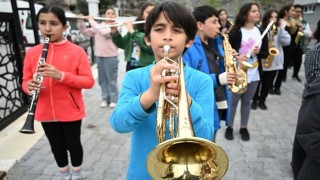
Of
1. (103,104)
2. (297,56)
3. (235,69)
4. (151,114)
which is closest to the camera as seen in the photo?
(151,114)

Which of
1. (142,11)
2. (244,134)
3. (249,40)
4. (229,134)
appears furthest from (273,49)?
(142,11)

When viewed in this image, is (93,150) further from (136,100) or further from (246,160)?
(136,100)

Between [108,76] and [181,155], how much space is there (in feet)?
14.9

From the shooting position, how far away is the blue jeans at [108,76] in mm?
5637

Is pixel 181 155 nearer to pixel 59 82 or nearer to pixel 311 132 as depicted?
pixel 311 132

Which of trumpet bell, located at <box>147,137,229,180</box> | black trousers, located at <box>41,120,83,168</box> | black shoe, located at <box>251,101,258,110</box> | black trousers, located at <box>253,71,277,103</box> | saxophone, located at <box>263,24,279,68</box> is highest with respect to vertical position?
trumpet bell, located at <box>147,137,229,180</box>

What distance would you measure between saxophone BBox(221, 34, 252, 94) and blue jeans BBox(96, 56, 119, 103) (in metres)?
2.78

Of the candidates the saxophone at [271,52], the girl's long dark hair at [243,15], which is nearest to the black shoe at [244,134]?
the girl's long dark hair at [243,15]

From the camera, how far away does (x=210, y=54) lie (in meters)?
2.92

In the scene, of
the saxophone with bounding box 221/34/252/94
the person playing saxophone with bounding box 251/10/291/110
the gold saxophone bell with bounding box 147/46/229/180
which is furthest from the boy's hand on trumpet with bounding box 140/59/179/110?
the person playing saxophone with bounding box 251/10/291/110

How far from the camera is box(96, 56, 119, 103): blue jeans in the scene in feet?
18.5

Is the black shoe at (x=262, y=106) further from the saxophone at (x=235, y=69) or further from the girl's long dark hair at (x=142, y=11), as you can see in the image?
the girl's long dark hair at (x=142, y=11)

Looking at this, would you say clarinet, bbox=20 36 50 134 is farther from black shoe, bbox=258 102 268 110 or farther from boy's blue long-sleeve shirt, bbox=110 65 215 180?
black shoe, bbox=258 102 268 110

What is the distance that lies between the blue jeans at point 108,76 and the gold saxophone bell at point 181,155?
442 cm
